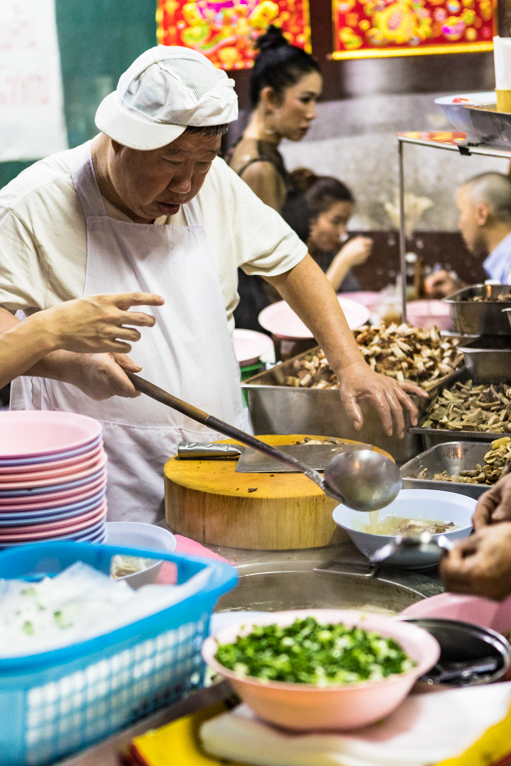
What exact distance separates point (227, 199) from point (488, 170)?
10.7 ft

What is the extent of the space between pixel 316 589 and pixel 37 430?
0.62 metres

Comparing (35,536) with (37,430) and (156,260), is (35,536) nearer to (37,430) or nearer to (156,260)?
(37,430)

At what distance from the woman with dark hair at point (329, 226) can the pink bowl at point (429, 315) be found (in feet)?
3.36

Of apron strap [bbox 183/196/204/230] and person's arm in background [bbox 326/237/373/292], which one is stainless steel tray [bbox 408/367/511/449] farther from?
person's arm in background [bbox 326/237/373/292]

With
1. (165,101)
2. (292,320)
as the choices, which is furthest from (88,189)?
(292,320)

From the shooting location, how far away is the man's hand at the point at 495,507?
4.09 feet

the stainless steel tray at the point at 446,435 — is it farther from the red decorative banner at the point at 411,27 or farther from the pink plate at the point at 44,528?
the red decorative banner at the point at 411,27

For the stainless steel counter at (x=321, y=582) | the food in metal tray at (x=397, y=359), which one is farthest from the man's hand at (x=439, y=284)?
the stainless steel counter at (x=321, y=582)

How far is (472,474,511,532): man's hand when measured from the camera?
1.25 metres

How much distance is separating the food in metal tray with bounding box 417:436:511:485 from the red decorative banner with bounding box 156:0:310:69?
398 cm

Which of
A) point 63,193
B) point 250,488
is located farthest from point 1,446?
point 63,193

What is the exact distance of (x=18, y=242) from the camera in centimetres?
203

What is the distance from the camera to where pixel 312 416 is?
2.41 metres

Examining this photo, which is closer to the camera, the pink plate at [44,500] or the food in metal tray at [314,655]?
the food in metal tray at [314,655]
